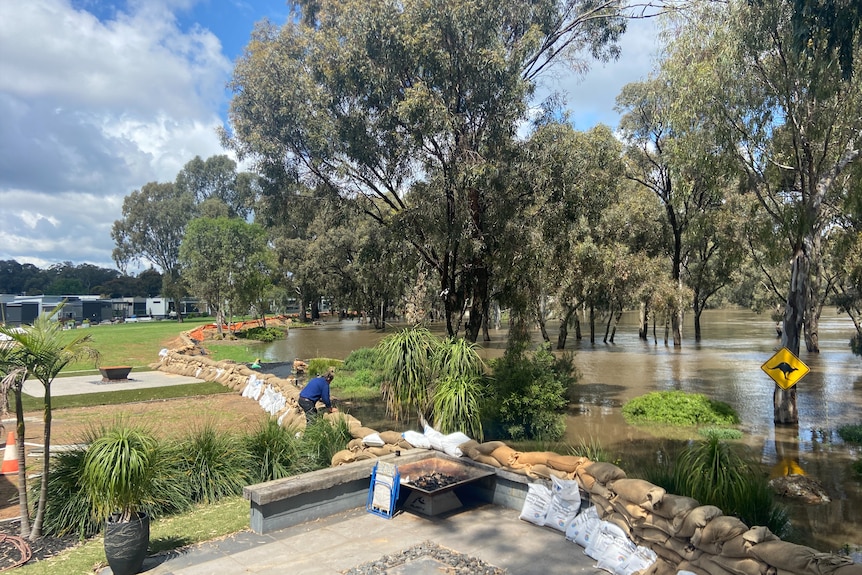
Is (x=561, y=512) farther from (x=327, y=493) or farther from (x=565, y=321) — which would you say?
(x=565, y=321)

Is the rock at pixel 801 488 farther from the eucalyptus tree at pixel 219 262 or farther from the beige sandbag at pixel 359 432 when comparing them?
the eucalyptus tree at pixel 219 262

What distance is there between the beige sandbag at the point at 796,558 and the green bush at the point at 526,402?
8316 millimetres

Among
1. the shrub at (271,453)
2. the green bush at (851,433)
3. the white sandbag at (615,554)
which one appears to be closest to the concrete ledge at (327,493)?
the white sandbag at (615,554)

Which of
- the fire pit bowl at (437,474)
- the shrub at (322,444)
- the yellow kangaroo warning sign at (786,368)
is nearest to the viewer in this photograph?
the fire pit bowl at (437,474)

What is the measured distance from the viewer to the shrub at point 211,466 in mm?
7938

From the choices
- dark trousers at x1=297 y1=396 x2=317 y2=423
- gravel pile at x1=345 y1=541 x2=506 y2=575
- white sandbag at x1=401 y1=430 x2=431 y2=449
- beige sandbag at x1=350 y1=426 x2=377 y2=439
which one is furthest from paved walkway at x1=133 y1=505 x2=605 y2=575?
dark trousers at x1=297 y1=396 x2=317 y2=423

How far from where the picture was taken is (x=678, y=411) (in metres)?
14.6

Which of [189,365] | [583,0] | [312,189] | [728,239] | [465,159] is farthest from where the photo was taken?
[728,239]

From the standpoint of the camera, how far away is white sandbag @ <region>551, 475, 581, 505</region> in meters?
5.99

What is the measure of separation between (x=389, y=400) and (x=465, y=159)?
6.00 meters

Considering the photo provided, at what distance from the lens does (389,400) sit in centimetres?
1096

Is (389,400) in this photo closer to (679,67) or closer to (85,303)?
(679,67)

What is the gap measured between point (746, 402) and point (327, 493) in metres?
14.7

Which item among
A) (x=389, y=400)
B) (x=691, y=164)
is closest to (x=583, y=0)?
(x=691, y=164)
